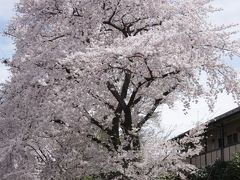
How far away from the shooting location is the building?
2725 centimetres

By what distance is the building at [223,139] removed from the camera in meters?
27.2

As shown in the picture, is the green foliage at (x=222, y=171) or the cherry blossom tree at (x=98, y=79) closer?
the cherry blossom tree at (x=98, y=79)

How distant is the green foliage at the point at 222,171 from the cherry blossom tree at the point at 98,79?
7612mm

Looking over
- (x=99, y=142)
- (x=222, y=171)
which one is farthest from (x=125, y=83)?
(x=222, y=171)

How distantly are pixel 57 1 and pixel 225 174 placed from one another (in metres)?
13.0

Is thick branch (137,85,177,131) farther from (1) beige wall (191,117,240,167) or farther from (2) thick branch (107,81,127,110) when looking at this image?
(1) beige wall (191,117,240,167)

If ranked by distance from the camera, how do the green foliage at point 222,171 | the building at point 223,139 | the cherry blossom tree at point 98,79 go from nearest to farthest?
1. the cherry blossom tree at point 98,79
2. the green foliage at point 222,171
3. the building at point 223,139

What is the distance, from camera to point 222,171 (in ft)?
83.0

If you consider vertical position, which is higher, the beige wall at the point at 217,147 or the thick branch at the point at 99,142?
the beige wall at the point at 217,147

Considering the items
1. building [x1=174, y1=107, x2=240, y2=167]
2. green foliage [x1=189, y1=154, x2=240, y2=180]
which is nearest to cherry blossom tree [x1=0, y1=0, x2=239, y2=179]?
green foliage [x1=189, y1=154, x2=240, y2=180]

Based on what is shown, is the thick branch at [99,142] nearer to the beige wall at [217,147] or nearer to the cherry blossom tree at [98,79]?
the cherry blossom tree at [98,79]

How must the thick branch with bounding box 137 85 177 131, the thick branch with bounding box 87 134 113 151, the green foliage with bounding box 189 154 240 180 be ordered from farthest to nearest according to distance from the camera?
the green foliage with bounding box 189 154 240 180
the thick branch with bounding box 137 85 177 131
the thick branch with bounding box 87 134 113 151

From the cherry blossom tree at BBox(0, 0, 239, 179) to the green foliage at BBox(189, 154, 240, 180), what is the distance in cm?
761

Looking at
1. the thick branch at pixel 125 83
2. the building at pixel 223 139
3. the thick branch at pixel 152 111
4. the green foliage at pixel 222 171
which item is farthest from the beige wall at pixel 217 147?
the thick branch at pixel 125 83
